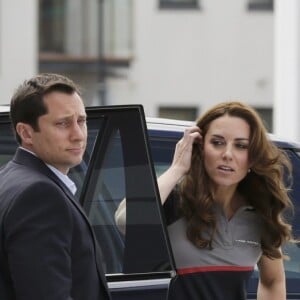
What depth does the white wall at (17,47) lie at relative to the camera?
738 inches

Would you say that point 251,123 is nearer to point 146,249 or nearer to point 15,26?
point 146,249

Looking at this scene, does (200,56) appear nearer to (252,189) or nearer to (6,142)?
(6,142)

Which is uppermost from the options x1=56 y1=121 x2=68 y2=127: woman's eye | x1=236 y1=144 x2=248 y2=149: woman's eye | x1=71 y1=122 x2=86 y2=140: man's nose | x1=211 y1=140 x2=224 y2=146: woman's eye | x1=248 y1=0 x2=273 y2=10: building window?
x1=248 y1=0 x2=273 y2=10: building window

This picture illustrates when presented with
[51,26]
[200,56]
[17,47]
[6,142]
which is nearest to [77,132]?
[6,142]

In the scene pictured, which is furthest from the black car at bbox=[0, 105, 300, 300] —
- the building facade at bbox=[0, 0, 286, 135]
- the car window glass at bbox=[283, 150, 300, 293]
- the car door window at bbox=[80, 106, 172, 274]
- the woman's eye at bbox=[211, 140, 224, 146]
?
A: the building facade at bbox=[0, 0, 286, 135]

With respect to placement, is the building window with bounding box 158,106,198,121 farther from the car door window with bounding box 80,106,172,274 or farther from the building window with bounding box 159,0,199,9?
the car door window with bounding box 80,106,172,274

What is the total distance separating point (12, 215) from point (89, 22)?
16.9m

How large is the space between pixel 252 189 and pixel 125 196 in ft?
1.28

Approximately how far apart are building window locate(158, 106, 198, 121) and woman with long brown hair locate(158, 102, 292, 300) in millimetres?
15859

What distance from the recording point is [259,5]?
62.3 feet

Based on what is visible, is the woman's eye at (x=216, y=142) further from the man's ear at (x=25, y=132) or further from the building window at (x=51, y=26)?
the building window at (x=51, y=26)

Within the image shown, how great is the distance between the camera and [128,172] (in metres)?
3.27

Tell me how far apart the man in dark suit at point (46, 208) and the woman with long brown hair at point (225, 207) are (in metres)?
0.52

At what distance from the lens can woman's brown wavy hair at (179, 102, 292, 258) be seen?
305 cm
